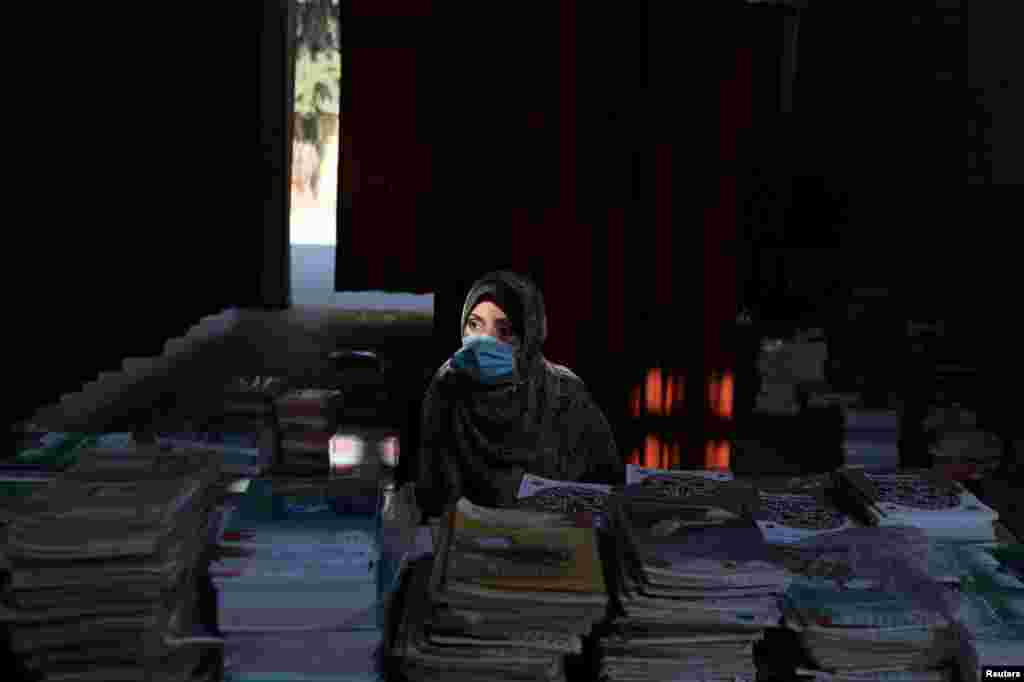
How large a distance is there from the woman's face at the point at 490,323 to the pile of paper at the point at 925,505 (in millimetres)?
1314

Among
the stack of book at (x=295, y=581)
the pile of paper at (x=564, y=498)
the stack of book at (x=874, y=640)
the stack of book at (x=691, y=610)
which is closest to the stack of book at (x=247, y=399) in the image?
the pile of paper at (x=564, y=498)

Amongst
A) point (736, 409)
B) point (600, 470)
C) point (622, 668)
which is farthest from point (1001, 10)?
point (622, 668)

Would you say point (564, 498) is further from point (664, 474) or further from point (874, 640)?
point (874, 640)

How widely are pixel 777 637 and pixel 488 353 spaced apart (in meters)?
1.57

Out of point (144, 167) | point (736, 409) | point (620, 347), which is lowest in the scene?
point (736, 409)

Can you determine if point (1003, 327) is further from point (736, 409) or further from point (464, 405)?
point (464, 405)

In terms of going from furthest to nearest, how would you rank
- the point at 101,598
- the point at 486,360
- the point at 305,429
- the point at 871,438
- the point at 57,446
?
the point at 871,438 → the point at 486,360 → the point at 305,429 → the point at 57,446 → the point at 101,598

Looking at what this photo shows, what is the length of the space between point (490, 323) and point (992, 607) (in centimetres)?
169

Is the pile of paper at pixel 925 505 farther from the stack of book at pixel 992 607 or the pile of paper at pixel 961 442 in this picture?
the pile of paper at pixel 961 442

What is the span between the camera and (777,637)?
137 cm

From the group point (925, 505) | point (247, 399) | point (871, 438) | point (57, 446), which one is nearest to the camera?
point (925, 505)

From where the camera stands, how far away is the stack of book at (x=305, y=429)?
2.09 m

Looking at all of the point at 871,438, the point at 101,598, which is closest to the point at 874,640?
the point at 101,598

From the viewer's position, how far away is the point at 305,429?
211cm
